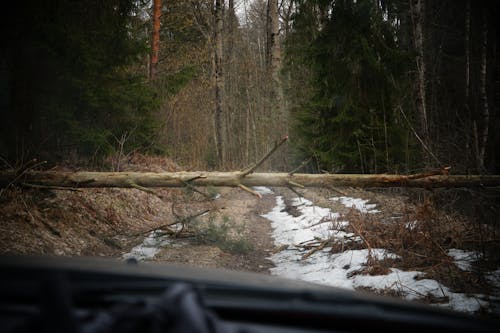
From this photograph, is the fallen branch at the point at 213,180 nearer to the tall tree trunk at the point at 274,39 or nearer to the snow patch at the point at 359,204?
the snow patch at the point at 359,204

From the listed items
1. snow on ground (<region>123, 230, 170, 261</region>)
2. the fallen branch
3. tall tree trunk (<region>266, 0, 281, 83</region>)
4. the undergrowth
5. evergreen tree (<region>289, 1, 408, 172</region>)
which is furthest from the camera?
tall tree trunk (<region>266, 0, 281, 83</region>)

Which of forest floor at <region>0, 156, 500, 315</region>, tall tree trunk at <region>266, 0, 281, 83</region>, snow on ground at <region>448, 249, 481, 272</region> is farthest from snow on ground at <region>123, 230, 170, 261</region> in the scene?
tall tree trunk at <region>266, 0, 281, 83</region>

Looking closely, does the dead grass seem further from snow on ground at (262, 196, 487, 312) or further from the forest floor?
snow on ground at (262, 196, 487, 312)

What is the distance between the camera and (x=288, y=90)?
53.1 ft

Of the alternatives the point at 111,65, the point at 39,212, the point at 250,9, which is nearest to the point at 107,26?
the point at 111,65

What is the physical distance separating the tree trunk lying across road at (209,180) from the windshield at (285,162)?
3cm

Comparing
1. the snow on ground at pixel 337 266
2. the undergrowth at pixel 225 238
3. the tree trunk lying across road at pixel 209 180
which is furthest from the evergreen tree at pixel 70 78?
the snow on ground at pixel 337 266

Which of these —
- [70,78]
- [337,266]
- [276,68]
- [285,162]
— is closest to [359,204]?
[337,266]

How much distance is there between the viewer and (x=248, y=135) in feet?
63.3

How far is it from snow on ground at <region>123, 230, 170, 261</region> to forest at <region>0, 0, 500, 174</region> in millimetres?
2639

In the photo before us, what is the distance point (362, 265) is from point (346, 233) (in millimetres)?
1400

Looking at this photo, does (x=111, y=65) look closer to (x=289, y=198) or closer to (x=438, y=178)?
(x=289, y=198)

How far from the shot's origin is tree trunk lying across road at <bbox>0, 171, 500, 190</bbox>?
230 inches

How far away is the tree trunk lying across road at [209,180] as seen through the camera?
5.83 m
